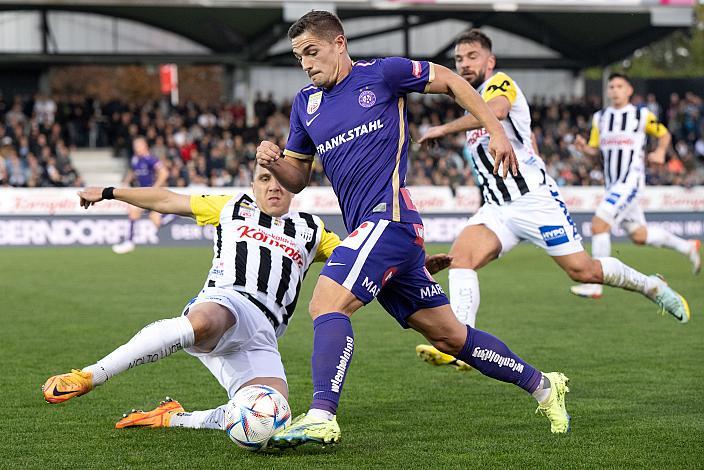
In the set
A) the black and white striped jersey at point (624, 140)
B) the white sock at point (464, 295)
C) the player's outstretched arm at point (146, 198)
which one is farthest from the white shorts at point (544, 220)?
the black and white striped jersey at point (624, 140)

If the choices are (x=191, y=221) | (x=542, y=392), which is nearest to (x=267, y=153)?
(x=542, y=392)

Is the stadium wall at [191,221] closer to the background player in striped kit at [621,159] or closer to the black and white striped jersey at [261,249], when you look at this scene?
the background player in striped kit at [621,159]

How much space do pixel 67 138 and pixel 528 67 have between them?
15976 mm

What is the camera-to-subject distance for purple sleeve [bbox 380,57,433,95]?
16.8 ft

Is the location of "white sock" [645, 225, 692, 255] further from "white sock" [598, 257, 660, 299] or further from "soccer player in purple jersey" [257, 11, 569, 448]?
"soccer player in purple jersey" [257, 11, 569, 448]

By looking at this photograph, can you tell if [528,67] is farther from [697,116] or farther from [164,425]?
[164,425]

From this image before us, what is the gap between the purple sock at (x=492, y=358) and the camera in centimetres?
545

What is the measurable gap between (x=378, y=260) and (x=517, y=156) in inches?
126

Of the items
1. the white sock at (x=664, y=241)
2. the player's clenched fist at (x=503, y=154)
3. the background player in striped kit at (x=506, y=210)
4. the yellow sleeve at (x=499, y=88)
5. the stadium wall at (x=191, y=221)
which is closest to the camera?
the player's clenched fist at (x=503, y=154)

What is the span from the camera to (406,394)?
6711 millimetres

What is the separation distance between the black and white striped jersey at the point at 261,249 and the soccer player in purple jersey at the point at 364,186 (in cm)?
42

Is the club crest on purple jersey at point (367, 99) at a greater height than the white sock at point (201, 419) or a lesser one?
greater

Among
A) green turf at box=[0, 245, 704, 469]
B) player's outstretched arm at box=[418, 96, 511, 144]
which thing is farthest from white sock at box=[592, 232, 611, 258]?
player's outstretched arm at box=[418, 96, 511, 144]

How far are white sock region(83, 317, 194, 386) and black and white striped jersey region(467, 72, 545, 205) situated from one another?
11.2 feet
